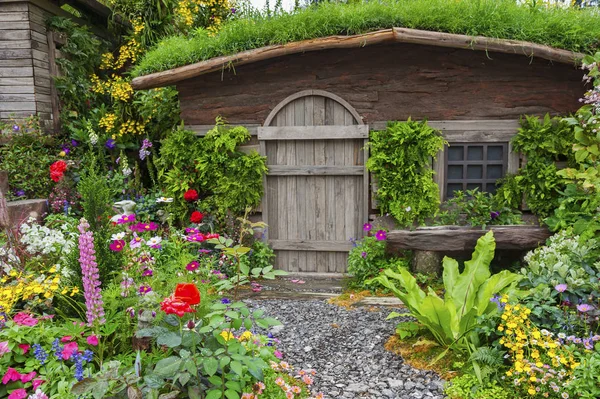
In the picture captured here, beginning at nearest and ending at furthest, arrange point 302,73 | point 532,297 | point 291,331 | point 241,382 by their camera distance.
A: point 241,382
point 532,297
point 291,331
point 302,73

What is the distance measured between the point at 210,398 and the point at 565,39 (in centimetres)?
548

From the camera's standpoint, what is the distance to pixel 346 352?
386 cm

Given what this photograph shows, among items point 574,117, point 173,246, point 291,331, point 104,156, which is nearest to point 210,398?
point 291,331

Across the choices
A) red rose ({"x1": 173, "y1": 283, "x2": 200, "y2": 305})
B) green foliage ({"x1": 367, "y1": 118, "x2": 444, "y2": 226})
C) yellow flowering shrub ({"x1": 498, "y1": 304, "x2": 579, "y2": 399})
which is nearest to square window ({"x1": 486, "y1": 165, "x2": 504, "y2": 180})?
green foliage ({"x1": 367, "y1": 118, "x2": 444, "y2": 226})

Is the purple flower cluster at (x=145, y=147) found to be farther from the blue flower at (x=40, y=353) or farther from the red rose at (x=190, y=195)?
the blue flower at (x=40, y=353)

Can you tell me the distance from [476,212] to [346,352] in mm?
2856

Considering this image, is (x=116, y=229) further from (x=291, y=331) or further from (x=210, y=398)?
(x=210, y=398)

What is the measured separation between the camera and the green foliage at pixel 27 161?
282 inches

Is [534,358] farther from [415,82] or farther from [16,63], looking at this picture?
[16,63]

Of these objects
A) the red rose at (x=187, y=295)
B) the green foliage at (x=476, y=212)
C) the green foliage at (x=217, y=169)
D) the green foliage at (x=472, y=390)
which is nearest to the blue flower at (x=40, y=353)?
the red rose at (x=187, y=295)

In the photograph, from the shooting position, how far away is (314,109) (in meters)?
6.09

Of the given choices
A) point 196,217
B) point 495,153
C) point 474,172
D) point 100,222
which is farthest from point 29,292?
point 495,153

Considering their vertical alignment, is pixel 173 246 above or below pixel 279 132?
below

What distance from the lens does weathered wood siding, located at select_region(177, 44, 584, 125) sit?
226 inches
